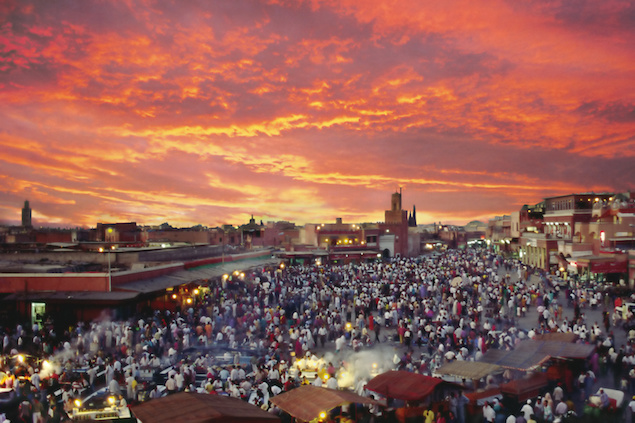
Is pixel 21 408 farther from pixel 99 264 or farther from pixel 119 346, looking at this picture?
pixel 99 264

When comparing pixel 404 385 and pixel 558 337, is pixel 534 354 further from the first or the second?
pixel 404 385

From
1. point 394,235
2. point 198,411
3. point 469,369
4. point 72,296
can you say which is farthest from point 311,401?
point 394,235

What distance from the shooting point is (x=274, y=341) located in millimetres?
17078

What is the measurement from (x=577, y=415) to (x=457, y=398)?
2812 mm

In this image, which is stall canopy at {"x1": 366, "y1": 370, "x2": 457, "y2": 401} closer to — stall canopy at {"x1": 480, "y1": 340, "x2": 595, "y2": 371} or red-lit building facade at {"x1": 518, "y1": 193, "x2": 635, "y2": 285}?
stall canopy at {"x1": 480, "y1": 340, "x2": 595, "y2": 371}

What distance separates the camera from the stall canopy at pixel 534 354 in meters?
11.9

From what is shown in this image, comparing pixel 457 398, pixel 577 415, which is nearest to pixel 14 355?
pixel 457 398

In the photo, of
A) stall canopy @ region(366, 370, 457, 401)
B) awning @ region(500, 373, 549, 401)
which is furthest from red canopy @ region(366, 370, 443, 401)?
awning @ region(500, 373, 549, 401)

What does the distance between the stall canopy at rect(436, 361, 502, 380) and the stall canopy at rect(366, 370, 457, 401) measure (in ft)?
2.12

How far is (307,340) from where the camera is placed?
17.3 meters

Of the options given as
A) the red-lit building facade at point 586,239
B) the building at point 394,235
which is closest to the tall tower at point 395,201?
the building at point 394,235

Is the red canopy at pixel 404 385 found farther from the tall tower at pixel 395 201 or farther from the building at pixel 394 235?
the tall tower at pixel 395 201

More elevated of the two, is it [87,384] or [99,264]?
[99,264]

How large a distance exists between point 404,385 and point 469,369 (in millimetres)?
2038
